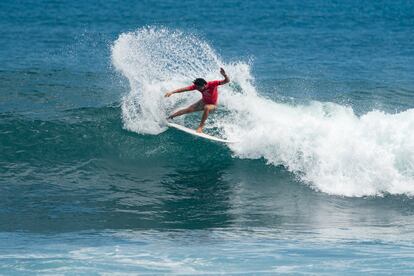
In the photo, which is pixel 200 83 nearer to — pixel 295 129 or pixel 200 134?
pixel 200 134

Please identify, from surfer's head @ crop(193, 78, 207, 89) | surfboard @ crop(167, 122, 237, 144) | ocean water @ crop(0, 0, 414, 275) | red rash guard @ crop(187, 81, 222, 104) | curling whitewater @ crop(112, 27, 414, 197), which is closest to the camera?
ocean water @ crop(0, 0, 414, 275)

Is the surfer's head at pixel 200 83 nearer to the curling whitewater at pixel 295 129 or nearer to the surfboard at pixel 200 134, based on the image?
the surfboard at pixel 200 134

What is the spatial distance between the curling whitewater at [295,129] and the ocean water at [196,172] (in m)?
0.04

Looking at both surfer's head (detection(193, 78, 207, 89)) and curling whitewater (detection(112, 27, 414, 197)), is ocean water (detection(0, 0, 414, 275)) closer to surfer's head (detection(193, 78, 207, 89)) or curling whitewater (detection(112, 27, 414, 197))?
curling whitewater (detection(112, 27, 414, 197))

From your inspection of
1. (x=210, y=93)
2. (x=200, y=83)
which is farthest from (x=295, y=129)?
(x=200, y=83)

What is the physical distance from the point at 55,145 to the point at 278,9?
29032 millimetres

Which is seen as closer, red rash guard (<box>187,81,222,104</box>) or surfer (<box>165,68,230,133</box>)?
surfer (<box>165,68,230,133</box>)

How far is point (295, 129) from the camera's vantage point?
1750 cm

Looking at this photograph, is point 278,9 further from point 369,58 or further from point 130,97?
point 130,97

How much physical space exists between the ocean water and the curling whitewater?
0.12ft

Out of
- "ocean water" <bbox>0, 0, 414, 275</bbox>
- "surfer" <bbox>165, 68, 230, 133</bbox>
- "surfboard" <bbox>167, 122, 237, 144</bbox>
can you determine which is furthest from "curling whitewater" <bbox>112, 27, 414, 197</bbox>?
"surfer" <bbox>165, 68, 230, 133</bbox>

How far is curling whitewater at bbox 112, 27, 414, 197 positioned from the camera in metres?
16.5

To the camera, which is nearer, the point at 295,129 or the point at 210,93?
the point at 210,93

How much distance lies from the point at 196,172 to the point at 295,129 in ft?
8.33
